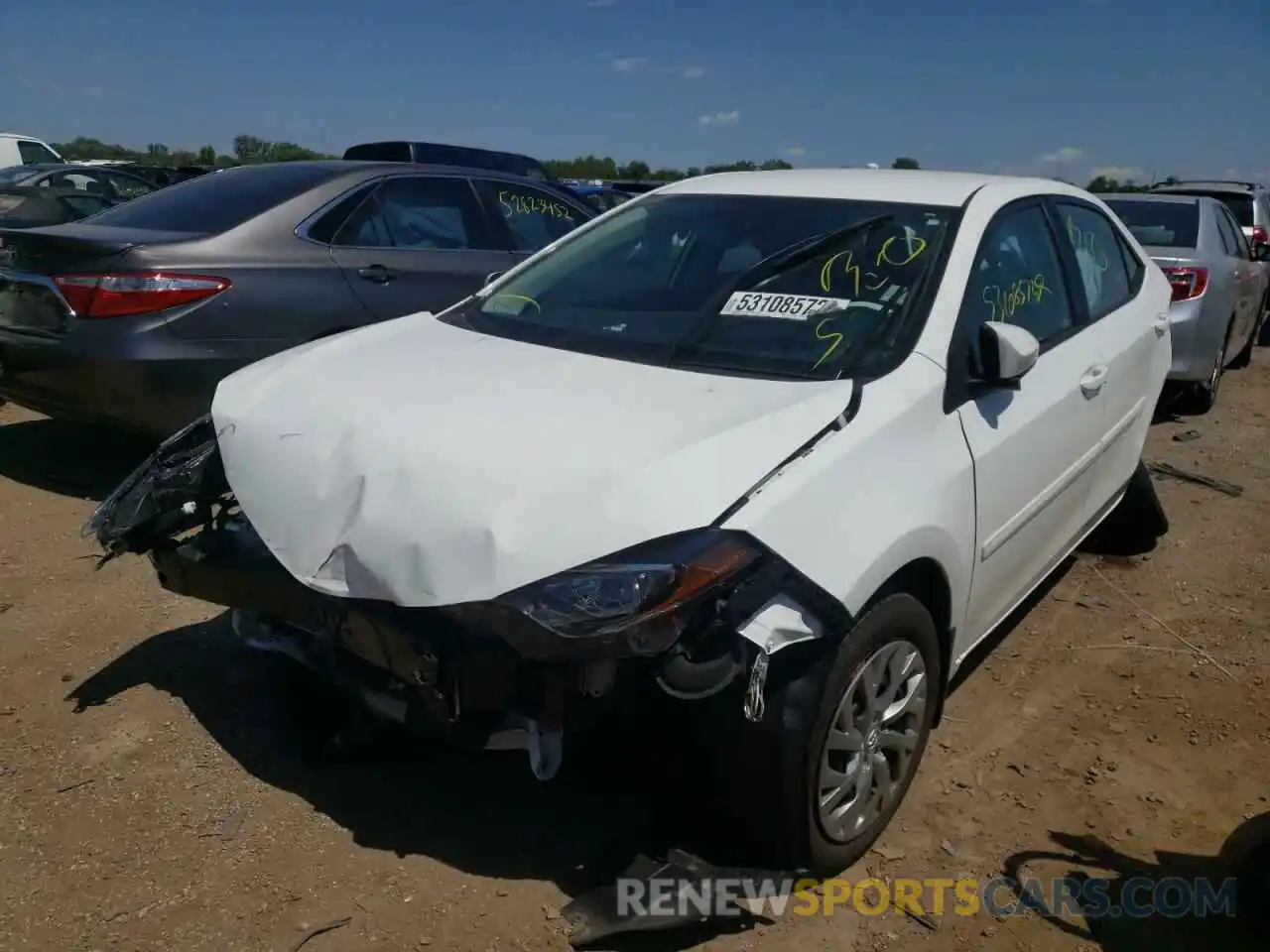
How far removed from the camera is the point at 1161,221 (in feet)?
24.8

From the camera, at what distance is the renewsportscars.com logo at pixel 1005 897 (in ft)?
8.34

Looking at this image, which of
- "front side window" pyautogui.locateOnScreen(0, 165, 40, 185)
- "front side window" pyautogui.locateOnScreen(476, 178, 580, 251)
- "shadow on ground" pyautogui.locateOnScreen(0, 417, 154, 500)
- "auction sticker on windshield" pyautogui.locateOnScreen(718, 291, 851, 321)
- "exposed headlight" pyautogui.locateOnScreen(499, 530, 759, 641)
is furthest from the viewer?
"front side window" pyautogui.locateOnScreen(0, 165, 40, 185)

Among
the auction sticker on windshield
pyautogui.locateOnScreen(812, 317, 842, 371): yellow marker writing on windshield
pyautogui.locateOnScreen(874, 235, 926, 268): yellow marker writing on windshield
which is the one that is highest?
pyautogui.locateOnScreen(874, 235, 926, 268): yellow marker writing on windshield

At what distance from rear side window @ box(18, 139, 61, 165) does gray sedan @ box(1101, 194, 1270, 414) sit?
66.8 ft

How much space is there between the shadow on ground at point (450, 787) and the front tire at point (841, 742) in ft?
0.60

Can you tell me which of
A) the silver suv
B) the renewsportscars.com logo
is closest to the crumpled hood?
the renewsportscars.com logo

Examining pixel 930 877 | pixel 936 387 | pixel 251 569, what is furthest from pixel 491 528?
pixel 930 877

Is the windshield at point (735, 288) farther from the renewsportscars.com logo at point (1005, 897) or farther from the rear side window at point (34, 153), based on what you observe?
the rear side window at point (34, 153)

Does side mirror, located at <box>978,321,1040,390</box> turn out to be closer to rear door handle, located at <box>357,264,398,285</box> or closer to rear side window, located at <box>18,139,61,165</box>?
rear door handle, located at <box>357,264,398,285</box>

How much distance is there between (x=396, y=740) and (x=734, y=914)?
1133 mm

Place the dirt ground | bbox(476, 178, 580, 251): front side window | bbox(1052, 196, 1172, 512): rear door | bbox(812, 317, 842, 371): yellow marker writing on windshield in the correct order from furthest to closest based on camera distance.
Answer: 1. bbox(476, 178, 580, 251): front side window
2. bbox(1052, 196, 1172, 512): rear door
3. bbox(812, 317, 842, 371): yellow marker writing on windshield
4. the dirt ground

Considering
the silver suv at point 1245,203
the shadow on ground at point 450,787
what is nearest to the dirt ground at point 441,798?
the shadow on ground at point 450,787

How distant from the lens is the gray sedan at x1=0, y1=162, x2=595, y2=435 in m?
4.56

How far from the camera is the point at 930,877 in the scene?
8.71ft
